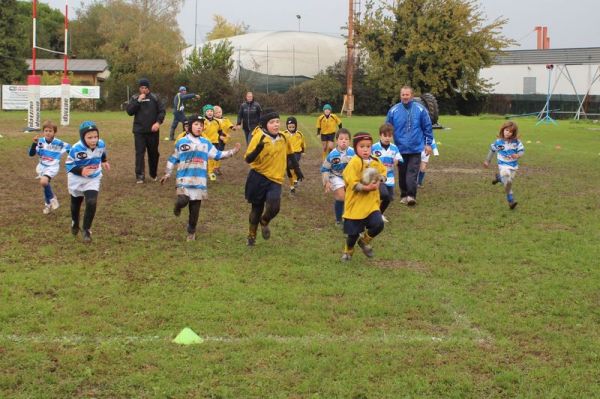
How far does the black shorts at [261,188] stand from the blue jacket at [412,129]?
3925 mm

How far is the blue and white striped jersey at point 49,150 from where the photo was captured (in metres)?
10.9

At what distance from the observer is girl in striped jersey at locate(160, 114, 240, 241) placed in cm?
936

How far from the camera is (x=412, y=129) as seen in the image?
40.4 feet

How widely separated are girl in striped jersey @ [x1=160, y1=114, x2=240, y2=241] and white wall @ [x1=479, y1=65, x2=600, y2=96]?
5298 cm

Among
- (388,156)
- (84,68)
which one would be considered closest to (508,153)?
(388,156)

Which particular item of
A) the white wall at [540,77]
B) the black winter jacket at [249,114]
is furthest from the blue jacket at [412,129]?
the white wall at [540,77]

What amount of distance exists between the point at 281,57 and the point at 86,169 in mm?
51814

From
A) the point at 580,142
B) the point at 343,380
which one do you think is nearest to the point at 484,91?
the point at 580,142

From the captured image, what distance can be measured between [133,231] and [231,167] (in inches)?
333

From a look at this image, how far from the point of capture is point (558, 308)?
6.62 metres

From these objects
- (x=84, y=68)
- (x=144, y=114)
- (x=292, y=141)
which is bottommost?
(x=292, y=141)

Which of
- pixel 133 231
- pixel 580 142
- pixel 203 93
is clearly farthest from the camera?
pixel 203 93

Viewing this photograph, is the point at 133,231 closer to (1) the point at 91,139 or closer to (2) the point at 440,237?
(1) the point at 91,139

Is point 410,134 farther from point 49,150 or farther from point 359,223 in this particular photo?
point 49,150
